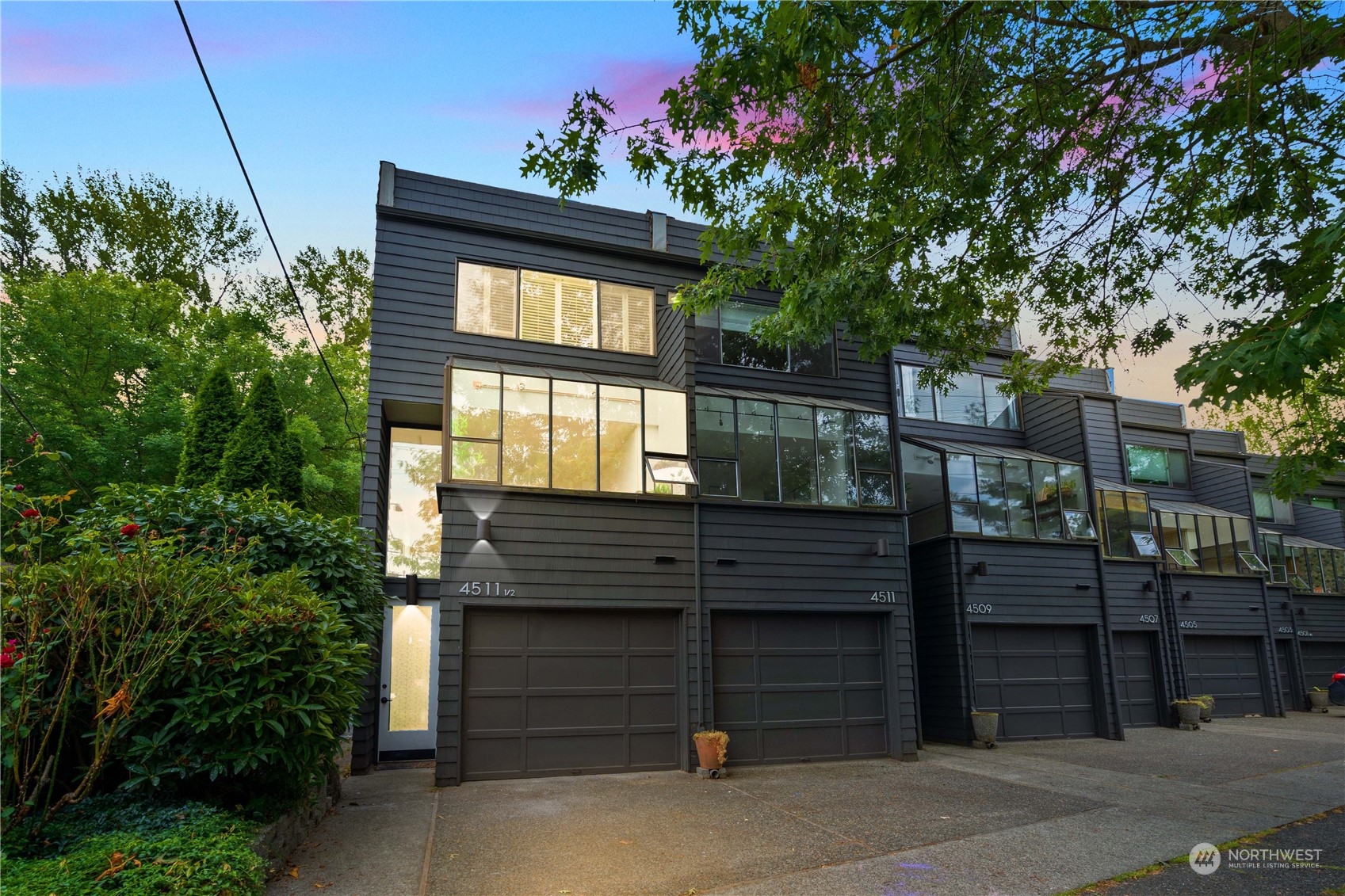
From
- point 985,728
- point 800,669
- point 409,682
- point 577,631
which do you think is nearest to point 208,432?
point 409,682

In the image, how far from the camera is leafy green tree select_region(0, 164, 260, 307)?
19344 millimetres

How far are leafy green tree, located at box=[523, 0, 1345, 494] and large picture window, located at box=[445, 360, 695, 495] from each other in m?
2.14

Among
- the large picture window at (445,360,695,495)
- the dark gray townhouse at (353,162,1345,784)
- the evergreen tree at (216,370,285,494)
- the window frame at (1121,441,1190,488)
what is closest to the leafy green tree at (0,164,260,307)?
the evergreen tree at (216,370,285,494)

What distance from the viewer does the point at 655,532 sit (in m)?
10.4

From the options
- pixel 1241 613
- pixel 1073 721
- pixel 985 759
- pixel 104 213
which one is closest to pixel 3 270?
pixel 104 213

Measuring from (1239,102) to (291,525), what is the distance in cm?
876

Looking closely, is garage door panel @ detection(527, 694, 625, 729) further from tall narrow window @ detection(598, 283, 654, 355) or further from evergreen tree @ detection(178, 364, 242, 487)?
evergreen tree @ detection(178, 364, 242, 487)

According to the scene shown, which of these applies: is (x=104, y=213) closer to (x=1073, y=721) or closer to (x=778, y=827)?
(x=778, y=827)

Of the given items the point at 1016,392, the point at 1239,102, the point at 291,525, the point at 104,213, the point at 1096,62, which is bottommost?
the point at 291,525

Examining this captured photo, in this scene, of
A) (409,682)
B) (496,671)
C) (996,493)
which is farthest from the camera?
(996,493)

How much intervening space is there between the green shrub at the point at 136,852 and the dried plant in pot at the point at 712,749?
566 centimetres

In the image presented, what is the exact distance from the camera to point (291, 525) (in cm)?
711

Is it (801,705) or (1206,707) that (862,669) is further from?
(1206,707)

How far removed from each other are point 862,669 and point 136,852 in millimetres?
9294
